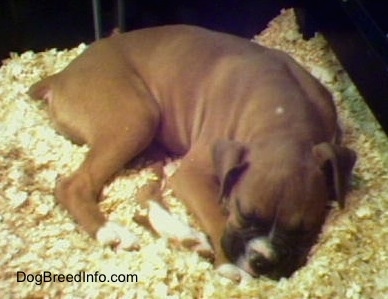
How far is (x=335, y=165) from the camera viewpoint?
92.4 inches

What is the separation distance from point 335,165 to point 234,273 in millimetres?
479

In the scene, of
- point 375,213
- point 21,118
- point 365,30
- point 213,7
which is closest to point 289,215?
point 375,213

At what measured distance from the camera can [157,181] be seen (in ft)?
9.43

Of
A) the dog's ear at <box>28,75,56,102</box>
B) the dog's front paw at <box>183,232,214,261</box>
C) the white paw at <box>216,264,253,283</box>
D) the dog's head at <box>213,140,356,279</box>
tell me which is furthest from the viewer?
the dog's ear at <box>28,75,56,102</box>

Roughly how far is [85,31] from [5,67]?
46 centimetres

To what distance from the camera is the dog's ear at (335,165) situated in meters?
2.35

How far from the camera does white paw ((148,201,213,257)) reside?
2.54m

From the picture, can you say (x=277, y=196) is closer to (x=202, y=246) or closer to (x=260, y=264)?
(x=260, y=264)

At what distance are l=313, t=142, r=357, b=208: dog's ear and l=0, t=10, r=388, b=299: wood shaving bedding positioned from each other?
220 mm

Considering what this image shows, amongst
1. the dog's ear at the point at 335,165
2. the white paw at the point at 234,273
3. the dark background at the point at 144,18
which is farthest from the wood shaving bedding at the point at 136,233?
the dark background at the point at 144,18

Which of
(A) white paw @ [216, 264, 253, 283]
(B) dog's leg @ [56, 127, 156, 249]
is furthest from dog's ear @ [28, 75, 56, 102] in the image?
(A) white paw @ [216, 264, 253, 283]

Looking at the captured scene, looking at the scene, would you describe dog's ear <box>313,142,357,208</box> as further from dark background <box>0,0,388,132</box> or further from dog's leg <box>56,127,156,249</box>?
dark background <box>0,0,388,132</box>

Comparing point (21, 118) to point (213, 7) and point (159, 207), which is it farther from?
point (213, 7)

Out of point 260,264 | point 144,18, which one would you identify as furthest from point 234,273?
point 144,18
